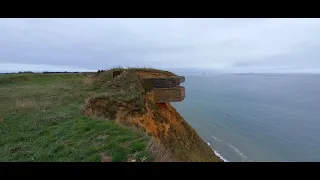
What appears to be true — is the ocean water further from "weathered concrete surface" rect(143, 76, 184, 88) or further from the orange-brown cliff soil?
"weathered concrete surface" rect(143, 76, 184, 88)

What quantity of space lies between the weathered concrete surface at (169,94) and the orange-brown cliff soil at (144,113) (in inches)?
13.4

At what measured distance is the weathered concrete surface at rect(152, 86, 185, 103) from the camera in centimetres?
998

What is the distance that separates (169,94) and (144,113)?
2.27m

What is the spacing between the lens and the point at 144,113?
8.37m

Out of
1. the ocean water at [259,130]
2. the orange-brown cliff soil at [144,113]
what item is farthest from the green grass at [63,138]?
the ocean water at [259,130]

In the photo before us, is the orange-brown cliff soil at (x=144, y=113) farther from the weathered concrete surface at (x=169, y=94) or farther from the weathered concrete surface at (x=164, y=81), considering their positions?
the weathered concrete surface at (x=164, y=81)

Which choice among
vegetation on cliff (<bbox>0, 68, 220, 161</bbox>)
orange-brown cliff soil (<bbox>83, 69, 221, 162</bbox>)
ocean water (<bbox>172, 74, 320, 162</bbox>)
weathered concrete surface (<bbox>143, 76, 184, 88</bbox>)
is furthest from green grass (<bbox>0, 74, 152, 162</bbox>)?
ocean water (<bbox>172, 74, 320, 162</bbox>)

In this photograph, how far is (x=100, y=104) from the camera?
26.4ft

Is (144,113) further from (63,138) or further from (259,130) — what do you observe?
(259,130)

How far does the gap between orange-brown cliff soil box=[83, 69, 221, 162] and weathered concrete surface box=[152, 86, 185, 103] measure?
0.34 m

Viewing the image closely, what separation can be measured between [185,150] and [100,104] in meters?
4.17
